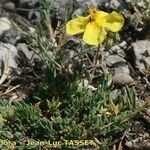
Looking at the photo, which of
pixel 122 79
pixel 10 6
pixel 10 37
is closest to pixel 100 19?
pixel 122 79

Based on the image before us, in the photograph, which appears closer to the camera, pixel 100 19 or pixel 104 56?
pixel 100 19

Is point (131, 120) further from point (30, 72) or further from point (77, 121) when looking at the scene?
point (30, 72)

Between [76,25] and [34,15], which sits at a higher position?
[76,25]

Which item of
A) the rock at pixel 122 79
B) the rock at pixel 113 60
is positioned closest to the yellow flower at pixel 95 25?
the rock at pixel 122 79

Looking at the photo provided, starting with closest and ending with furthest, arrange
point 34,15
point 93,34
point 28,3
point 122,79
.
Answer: point 93,34
point 122,79
point 34,15
point 28,3

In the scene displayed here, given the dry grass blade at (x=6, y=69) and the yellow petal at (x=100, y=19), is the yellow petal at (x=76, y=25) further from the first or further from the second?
the dry grass blade at (x=6, y=69)

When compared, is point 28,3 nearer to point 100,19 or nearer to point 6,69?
point 6,69

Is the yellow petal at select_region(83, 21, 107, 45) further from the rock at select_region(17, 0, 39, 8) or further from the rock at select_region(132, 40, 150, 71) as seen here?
the rock at select_region(17, 0, 39, 8)
